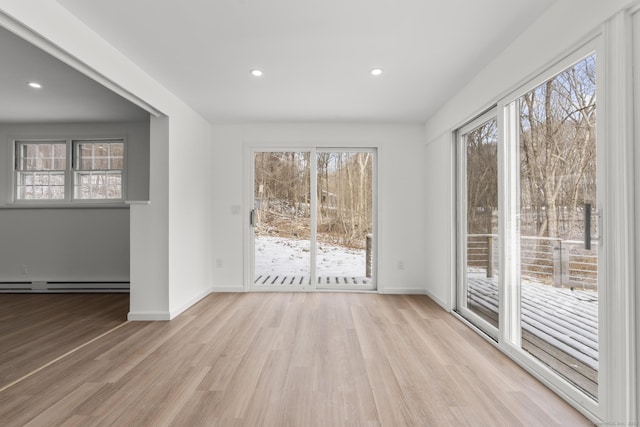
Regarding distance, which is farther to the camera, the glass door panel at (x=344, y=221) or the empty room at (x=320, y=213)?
the glass door panel at (x=344, y=221)

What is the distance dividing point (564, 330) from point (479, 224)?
4.51 feet

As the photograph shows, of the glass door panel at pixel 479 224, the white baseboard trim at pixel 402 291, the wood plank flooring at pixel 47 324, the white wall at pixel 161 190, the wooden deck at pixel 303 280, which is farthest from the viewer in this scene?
the wooden deck at pixel 303 280

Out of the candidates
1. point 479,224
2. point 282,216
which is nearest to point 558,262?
point 479,224

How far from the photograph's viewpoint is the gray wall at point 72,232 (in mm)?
4930

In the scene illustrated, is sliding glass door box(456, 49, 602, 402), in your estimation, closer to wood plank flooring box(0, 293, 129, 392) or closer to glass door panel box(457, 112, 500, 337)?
glass door panel box(457, 112, 500, 337)

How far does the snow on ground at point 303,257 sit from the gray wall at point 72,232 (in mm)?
1939

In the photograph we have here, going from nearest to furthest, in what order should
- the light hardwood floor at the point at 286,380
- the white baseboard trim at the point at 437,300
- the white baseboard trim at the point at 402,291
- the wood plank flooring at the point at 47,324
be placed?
the light hardwood floor at the point at 286,380, the wood plank flooring at the point at 47,324, the white baseboard trim at the point at 437,300, the white baseboard trim at the point at 402,291

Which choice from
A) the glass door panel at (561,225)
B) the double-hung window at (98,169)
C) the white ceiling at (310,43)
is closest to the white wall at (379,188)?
the white ceiling at (310,43)

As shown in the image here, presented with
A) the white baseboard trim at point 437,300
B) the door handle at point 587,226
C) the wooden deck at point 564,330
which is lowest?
the white baseboard trim at point 437,300

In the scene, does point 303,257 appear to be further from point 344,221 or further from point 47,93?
point 47,93

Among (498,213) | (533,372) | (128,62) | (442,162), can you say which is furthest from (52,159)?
(533,372)

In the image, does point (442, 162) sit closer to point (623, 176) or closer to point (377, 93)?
point (377, 93)

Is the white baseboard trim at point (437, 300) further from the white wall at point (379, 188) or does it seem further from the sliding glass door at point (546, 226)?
the sliding glass door at point (546, 226)

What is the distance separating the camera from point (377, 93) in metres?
3.63
